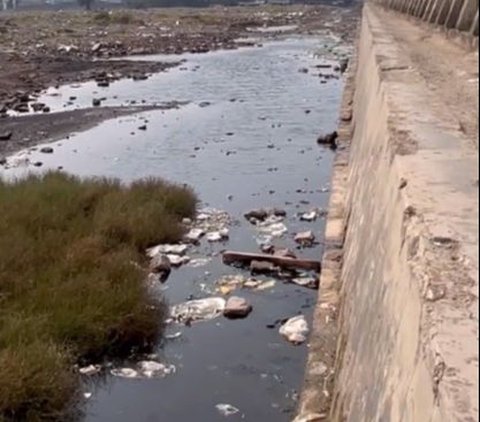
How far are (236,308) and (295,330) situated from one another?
0.73 m

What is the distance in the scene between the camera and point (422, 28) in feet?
32.3

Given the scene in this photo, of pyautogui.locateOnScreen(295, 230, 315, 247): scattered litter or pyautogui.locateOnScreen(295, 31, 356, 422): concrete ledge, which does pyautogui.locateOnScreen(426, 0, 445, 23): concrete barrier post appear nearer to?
pyautogui.locateOnScreen(295, 31, 356, 422): concrete ledge

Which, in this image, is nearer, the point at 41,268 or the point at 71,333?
the point at 71,333

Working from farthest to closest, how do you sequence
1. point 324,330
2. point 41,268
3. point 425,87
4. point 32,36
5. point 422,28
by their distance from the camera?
point 32,36, point 422,28, point 41,268, point 324,330, point 425,87

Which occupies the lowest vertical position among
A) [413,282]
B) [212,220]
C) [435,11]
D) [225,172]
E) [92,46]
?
[92,46]

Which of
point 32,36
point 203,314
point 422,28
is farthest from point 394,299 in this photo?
point 32,36

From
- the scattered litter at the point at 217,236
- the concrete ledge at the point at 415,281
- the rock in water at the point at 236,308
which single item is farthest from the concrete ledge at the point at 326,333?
the scattered litter at the point at 217,236

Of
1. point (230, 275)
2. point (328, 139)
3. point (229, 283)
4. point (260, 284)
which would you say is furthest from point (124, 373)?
point (328, 139)

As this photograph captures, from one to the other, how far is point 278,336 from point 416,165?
465 cm

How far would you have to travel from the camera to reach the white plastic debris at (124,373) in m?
6.70

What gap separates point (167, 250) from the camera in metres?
9.71

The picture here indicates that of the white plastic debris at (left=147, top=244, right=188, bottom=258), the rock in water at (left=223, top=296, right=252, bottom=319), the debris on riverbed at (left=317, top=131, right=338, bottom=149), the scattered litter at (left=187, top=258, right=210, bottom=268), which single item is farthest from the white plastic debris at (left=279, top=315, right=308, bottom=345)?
the debris on riverbed at (left=317, top=131, right=338, bottom=149)

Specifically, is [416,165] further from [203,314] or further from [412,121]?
[203,314]

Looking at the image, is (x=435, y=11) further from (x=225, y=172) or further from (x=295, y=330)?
(x=225, y=172)
